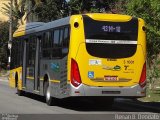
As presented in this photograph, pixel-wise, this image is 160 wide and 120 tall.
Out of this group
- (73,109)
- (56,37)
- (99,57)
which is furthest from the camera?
(56,37)

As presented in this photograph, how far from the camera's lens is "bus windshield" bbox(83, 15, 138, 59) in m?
18.6

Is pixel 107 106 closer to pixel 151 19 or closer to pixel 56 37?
pixel 56 37

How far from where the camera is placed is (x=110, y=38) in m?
18.8

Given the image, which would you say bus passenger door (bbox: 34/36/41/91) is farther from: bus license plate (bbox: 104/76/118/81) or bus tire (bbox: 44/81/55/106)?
bus license plate (bbox: 104/76/118/81)

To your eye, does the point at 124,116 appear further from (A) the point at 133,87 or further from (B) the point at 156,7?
(B) the point at 156,7

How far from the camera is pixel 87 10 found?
4994 cm

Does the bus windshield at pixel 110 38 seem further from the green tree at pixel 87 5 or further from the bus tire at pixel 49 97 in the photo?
the green tree at pixel 87 5

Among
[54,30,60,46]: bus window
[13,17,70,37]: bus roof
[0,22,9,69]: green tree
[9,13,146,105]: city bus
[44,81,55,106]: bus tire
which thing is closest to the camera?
[9,13,146,105]: city bus

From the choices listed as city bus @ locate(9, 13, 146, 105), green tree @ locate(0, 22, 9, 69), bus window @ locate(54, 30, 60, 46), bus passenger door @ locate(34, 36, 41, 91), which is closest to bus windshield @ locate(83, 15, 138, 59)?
city bus @ locate(9, 13, 146, 105)

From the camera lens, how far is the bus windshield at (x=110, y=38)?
1859cm

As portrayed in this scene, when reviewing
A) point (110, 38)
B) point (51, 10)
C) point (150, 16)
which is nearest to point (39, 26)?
point (150, 16)

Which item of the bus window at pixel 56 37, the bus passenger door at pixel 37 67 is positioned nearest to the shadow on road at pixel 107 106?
the bus passenger door at pixel 37 67

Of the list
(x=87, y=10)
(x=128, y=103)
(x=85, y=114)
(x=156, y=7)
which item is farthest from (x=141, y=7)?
(x=87, y=10)

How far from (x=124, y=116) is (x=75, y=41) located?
3176 millimetres
